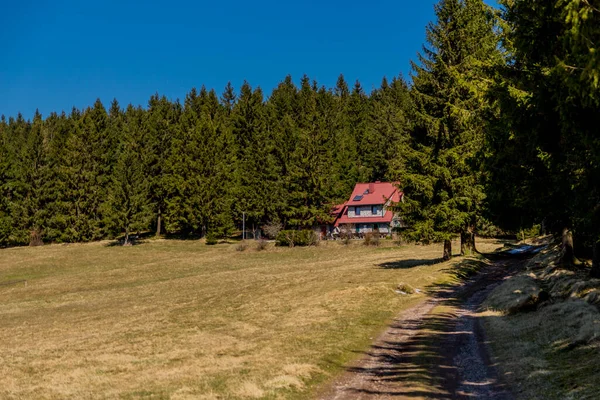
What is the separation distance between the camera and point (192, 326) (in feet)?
73.2

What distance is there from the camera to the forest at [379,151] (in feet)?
45.1

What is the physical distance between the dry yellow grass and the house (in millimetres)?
28501

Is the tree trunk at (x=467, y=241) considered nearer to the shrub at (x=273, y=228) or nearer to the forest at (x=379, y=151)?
the forest at (x=379, y=151)

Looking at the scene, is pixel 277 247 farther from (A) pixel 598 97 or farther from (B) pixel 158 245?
(A) pixel 598 97

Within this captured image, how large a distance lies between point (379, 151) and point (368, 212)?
17.3 m

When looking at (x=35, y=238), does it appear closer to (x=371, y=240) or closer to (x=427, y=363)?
(x=371, y=240)

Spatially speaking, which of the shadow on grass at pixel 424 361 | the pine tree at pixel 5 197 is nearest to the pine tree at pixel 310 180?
the pine tree at pixel 5 197

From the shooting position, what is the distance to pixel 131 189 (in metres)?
71.8

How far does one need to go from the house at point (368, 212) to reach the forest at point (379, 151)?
11.2ft

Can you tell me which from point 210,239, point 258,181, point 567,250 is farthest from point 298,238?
point 567,250

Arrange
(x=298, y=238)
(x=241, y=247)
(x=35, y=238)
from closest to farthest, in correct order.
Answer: (x=241, y=247), (x=298, y=238), (x=35, y=238)

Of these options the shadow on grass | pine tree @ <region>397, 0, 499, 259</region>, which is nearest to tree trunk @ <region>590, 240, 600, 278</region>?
the shadow on grass

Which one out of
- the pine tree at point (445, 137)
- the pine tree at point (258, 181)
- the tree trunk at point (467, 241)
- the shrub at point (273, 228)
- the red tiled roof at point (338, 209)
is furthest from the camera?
the red tiled roof at point (338, 209)

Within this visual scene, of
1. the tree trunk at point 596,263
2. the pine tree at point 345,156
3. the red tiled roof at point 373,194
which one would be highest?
the pine tree at point 345,156
